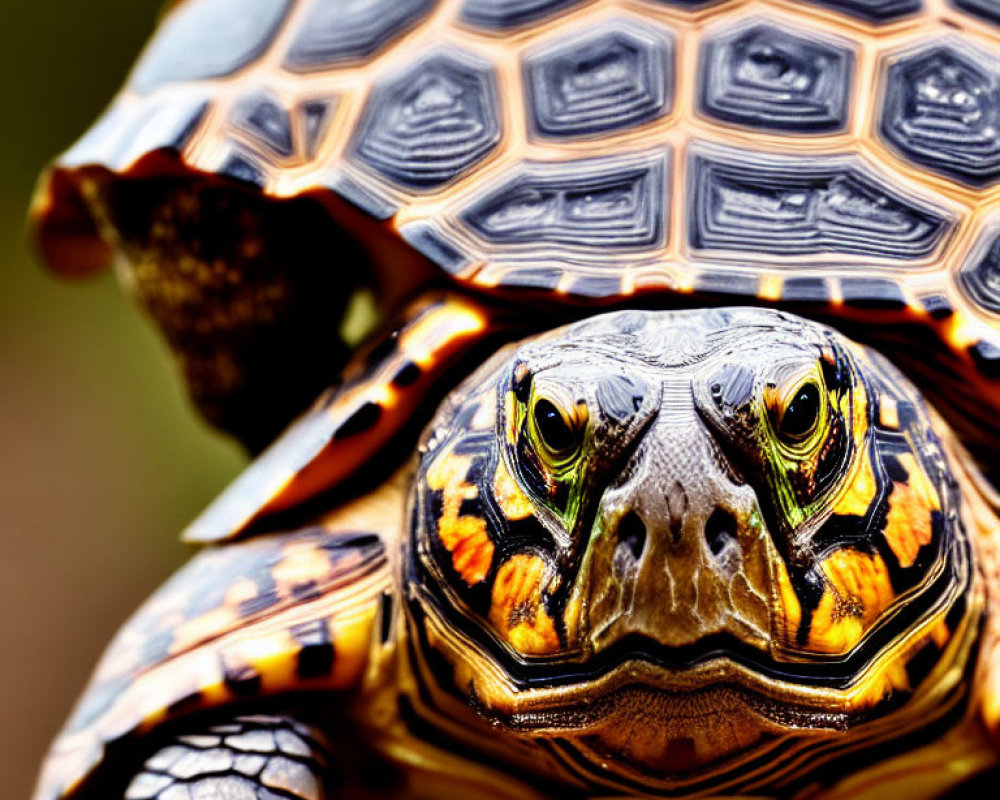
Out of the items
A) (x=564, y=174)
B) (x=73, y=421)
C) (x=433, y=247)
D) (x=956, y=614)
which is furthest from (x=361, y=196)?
(x=73, y=421)

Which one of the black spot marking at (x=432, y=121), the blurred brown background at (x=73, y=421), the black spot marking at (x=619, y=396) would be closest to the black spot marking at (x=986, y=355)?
the black spot marking at (x=619, y=396)

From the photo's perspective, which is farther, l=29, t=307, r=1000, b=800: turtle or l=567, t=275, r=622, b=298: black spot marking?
l=567, t=275, r=622, b=298: black spot marking

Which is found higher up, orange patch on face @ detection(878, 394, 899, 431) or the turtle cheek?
orange patch on face @ detection(878, 394, 899, 431)

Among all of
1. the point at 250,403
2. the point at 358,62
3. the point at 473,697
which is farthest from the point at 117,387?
the point at 473,697

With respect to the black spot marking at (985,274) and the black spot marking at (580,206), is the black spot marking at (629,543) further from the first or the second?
the black spot marking at (985,274)

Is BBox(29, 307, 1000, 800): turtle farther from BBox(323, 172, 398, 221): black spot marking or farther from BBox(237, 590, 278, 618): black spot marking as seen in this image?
BBox(323, 172, 398, 221): black spot marking

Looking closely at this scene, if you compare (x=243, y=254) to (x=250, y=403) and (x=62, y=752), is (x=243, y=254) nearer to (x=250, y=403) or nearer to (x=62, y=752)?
(x=250, y=403)

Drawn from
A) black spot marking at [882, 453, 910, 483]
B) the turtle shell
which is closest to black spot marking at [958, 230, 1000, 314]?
the turtle shell
